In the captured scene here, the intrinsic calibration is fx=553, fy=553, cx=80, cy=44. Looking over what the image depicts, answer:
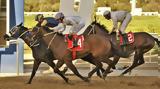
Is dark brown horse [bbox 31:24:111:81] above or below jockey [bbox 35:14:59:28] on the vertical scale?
below

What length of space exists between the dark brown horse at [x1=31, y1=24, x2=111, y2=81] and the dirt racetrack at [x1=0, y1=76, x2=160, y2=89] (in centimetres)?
37

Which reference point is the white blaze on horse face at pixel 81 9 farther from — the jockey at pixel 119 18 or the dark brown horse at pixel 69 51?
the dark brown horse at pixel 69 51

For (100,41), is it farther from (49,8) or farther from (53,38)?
(49,8)

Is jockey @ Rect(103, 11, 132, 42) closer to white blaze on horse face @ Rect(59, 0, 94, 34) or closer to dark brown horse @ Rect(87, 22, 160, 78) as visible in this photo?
dark brown horse @ Rect(87, 22, 160, 78)

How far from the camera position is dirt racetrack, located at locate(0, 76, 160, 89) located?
11.0 metres

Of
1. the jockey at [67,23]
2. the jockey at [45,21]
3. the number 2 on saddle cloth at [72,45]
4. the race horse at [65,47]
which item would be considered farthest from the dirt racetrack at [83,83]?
the jockey at [45,21]

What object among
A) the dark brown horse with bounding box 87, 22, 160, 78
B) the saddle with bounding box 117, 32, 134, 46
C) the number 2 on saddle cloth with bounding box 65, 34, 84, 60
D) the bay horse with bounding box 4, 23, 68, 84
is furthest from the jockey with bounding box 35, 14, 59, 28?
the saddle with bounding box 117, 32, 134, 46

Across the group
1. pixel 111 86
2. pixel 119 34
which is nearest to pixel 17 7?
pixel 119 34

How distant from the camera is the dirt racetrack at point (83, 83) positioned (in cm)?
1105

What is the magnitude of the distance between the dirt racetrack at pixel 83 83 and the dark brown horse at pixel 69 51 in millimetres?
369

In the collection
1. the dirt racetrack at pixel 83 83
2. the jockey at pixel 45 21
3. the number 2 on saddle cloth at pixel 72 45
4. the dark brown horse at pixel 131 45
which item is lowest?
the dirt racetrack at pixel 83 83

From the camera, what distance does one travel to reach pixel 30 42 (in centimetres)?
1136

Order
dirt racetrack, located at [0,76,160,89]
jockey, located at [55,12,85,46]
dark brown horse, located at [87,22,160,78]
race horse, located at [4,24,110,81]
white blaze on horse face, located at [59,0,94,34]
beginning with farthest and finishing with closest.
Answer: white blaze on horse face, located at [59,0,94,34] < dark brown horse, located at [87,22,160,78] < jockey, located at [55,12,85,46] < race horse, located at [4,24,110,81] < dirt racetrack, located at [0,76,160,89]

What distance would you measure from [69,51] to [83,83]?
2.73 feet
